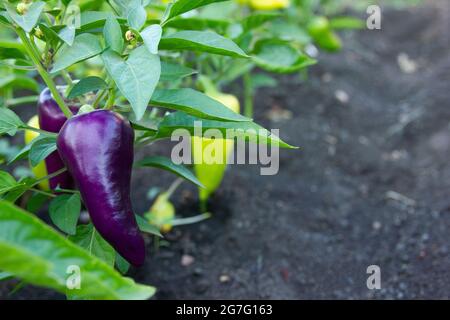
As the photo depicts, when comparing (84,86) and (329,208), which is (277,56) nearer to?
(329,208)

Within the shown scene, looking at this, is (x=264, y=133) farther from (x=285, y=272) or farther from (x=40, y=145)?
(x=285, y=272)

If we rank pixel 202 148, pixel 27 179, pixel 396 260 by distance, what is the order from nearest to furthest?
pixel 27 179
pixel 202 148
pixel 396 260

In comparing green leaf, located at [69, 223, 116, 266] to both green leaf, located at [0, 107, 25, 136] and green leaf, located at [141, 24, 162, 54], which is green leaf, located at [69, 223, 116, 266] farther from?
green leaf, located at [141, 24, 162, 54]

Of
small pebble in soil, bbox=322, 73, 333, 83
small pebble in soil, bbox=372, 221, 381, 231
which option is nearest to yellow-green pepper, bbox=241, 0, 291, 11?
small pebble in soil, bbox=322, 73, 333, 83

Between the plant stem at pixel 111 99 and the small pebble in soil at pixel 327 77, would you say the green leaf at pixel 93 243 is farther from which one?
the small pebble in soil at pixel 327 77

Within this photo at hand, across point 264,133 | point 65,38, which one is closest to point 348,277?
point 264,133

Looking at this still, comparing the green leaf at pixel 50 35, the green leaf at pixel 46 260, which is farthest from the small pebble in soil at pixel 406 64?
the green leaf at pixel 46 260
